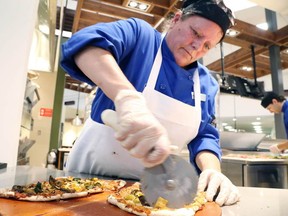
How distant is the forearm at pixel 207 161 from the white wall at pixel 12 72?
47.7 inches

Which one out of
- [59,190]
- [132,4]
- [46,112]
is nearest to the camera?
[59,190]

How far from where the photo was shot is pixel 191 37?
4.17 ft

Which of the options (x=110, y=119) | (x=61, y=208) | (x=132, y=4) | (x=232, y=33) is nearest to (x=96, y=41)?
(x=110, y=119)

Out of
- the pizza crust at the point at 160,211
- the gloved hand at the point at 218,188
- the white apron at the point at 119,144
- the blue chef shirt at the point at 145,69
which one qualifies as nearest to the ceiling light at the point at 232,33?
the blue chef shirt at the point at 145,69

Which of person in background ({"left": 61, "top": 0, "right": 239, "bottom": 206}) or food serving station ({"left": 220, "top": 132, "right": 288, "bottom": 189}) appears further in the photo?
food serving station ({"left": 220, "top": 132, "right": 288, "bottom": 189})

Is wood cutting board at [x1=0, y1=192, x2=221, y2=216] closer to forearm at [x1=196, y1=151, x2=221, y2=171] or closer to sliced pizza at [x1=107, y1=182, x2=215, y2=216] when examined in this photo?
sliced pizza at [x1=107, y1=182, x2=215, y2=216]

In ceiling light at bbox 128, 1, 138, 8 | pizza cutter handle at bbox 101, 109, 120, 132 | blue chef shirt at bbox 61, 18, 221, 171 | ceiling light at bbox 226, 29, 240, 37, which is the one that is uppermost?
ceiling light at bbox 128, 1, 138, 8

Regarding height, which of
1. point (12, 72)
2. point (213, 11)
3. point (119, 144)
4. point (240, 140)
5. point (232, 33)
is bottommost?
point (119, 144)

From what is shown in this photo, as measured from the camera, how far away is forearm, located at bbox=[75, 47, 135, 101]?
0.85m

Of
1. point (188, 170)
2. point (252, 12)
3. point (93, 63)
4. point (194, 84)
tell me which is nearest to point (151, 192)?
point (188, 170)

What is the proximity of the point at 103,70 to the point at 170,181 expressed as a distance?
0.43 m

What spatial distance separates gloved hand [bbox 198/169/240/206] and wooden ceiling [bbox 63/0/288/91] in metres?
2.75

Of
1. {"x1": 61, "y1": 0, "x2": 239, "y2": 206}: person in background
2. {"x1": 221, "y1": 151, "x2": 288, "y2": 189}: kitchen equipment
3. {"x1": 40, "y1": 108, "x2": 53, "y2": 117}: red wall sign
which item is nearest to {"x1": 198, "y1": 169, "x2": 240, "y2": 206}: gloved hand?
{"x1": 61, "y1": 0, "x2": 239, "y2": 206}: person in background

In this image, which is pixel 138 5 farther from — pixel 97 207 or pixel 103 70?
pixel 97 207
